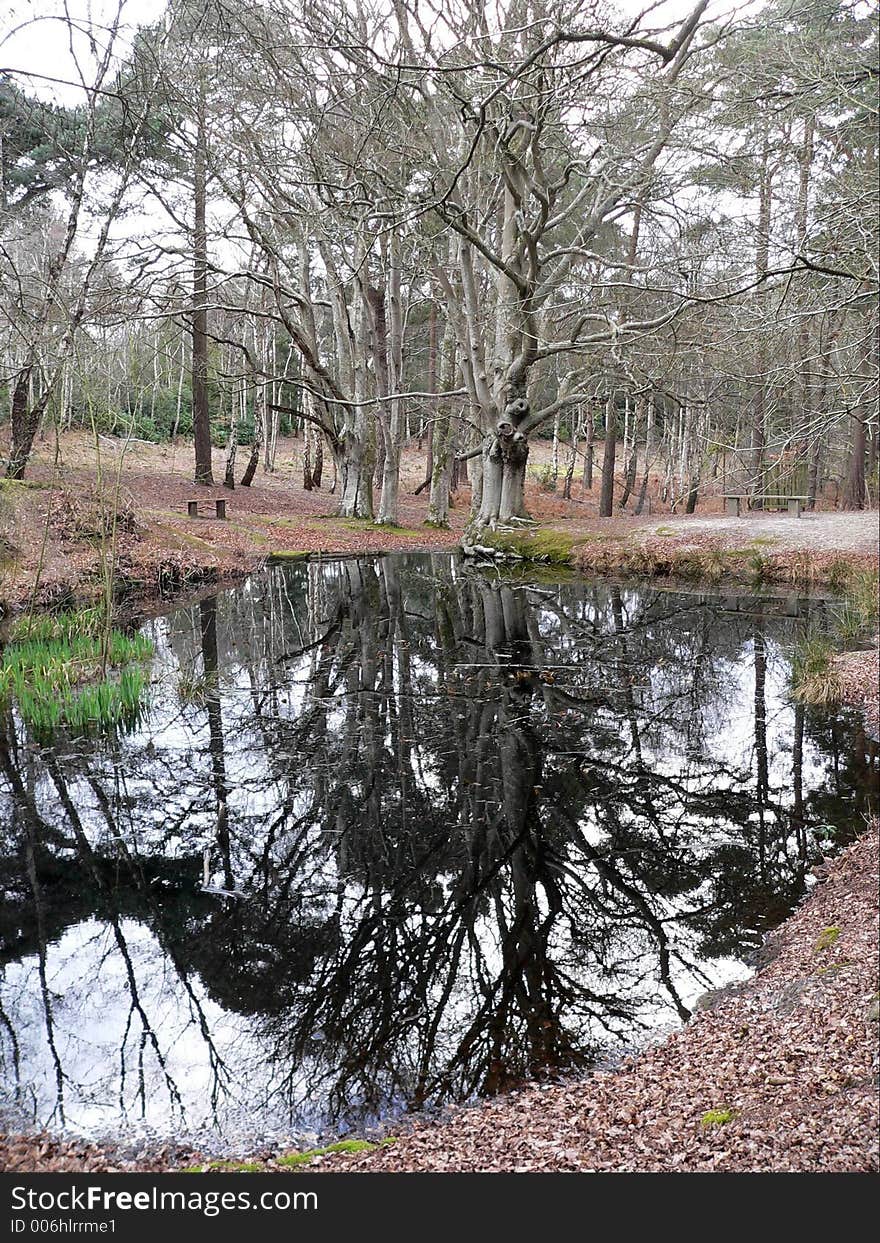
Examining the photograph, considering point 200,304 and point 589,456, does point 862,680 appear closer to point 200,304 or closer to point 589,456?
point 200,304

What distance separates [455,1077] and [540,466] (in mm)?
37153

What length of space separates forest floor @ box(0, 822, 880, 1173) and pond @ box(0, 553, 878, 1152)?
231 millimetres

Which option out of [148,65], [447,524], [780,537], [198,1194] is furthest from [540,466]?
[198,1194]

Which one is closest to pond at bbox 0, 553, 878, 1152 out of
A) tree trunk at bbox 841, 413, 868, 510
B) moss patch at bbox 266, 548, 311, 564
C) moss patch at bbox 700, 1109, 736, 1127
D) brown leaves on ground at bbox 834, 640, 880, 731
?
brown leaves on ground at bbox 834, 640, 880, 731

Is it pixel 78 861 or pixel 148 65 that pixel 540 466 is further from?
pixel 78 861

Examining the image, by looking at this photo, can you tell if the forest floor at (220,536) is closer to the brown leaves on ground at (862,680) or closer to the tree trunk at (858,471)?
the tree trunk at (858,471)

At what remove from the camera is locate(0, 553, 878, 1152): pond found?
13.8ft

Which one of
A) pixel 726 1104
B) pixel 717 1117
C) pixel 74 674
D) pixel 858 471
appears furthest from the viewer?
pixel 858 471

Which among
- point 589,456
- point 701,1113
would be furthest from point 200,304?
point 701,1113

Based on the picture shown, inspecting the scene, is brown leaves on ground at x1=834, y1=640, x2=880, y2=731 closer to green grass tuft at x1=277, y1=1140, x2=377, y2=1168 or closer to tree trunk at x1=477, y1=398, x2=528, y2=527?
green grass tuft at x1=277, y1=1140, x2=377, y2=1168

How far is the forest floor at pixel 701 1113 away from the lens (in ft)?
10.3

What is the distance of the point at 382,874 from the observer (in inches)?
239

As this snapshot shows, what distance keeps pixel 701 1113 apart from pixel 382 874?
9.79ft

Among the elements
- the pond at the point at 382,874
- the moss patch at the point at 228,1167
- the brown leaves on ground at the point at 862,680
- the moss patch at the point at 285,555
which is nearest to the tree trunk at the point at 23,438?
the moss patch at the point at 285,555
